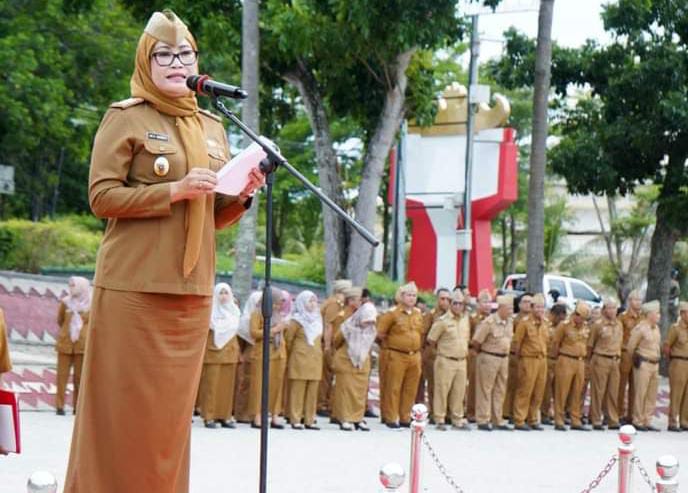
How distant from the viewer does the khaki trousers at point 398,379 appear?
16.1 metres

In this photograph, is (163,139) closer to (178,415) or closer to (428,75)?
(178,415)

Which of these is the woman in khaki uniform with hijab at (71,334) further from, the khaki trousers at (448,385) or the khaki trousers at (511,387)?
the khaki trousers at (511,387)

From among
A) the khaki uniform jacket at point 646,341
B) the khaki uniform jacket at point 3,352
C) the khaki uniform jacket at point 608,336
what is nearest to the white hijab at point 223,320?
the khaki uniform jacket at point 608,336

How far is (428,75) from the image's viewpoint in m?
22.0

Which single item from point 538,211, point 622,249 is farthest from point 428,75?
point 622,249

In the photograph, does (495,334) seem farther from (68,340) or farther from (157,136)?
(157,136)

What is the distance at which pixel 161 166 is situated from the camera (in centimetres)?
525

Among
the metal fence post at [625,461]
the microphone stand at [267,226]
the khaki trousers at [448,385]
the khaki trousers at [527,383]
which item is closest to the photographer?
the microphone stand at [267,226]

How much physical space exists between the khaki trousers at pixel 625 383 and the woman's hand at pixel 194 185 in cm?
1410

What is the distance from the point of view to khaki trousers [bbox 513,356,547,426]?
1722 centimetres

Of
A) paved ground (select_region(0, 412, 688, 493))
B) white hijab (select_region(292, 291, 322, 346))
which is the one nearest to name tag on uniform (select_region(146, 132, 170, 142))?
paved ground (select_region(0, 412, 688, 493))

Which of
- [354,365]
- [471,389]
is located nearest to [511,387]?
[471,389]

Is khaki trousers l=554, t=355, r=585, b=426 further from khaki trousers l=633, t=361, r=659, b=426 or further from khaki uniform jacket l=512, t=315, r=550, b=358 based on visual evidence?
khaki trousers l=633, t=361, r=659, b=426

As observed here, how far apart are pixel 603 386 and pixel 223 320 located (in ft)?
20.1
